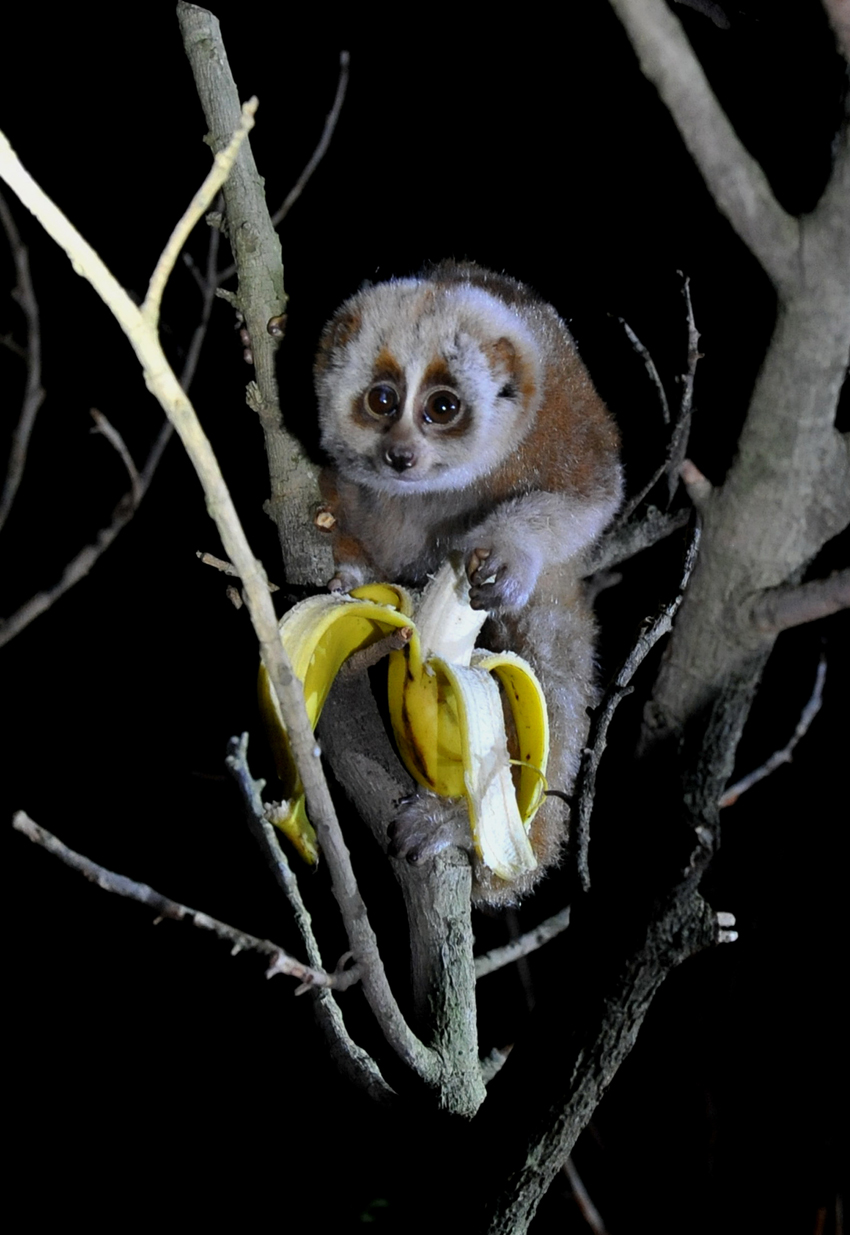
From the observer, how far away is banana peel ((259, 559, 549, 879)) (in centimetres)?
205

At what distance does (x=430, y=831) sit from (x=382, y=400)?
1.08 metres

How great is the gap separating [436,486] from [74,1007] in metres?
2.43

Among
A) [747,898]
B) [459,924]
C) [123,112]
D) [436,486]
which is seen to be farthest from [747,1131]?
[123,112]

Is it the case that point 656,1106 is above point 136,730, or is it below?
below

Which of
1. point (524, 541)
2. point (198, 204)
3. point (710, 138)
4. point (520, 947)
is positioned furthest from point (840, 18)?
point (520, 947)

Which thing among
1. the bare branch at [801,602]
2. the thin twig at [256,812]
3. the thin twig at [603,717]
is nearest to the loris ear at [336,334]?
the thin twig at [603,717]

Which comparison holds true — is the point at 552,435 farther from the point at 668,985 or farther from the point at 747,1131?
the point at 747,1131

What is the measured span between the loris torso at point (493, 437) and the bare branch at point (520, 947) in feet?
0.85

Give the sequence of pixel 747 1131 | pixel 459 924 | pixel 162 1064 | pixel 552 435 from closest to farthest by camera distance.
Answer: pixel 459 924 → pixel 552 435 → pixel 162 1064 → pixel 747 1131

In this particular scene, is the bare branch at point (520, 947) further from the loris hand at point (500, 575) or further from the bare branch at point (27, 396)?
the bare branch at point (27, 396)

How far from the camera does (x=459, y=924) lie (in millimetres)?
2336

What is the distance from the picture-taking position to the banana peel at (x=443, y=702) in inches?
80.6

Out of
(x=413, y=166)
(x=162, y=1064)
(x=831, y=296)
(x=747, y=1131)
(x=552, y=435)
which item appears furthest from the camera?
(x=747, y=1131)

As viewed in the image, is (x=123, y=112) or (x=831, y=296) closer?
(x=831, y=296)
